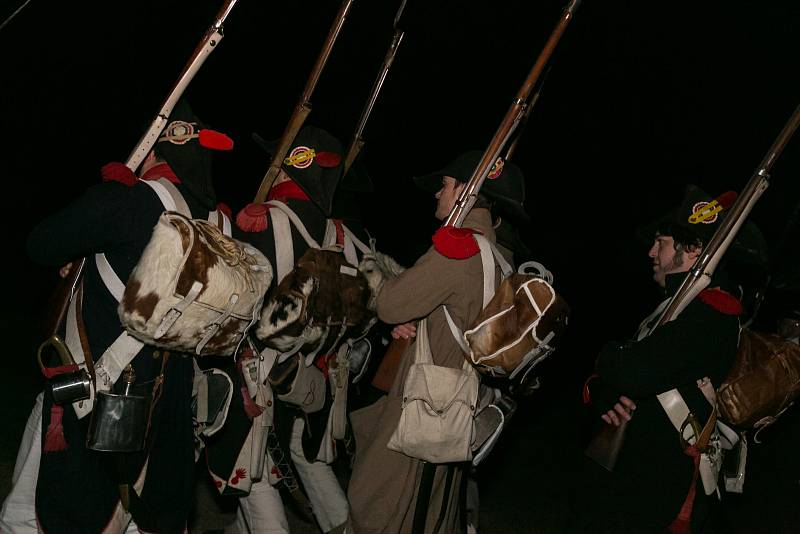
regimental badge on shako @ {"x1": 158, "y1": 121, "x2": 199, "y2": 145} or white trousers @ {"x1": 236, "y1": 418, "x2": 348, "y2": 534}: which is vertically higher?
regimental badge on shako @ {"x1": 158, "y1": 121, "x2": 199, "y2": 145}

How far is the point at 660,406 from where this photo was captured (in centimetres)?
308

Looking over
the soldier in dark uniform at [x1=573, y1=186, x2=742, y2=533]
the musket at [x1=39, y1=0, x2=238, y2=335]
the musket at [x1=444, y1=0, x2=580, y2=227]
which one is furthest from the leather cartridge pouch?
the soldier in dark uniform at [x1=573, y1=186, x2=742, y2=533]

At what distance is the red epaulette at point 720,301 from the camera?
2982mm

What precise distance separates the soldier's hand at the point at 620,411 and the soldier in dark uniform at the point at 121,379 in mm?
1757

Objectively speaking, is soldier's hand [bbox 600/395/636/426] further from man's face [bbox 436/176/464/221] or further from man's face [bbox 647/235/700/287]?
man's face [bbox 436/176/464/221]

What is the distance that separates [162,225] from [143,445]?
33.3 inches

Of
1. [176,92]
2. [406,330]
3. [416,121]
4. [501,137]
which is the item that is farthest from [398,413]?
[416,121]

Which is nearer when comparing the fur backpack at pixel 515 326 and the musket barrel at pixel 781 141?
the fur backpack at pixel 515 326

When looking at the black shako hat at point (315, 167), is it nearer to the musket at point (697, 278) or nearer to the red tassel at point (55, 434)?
the red tassel at point (55, 434)

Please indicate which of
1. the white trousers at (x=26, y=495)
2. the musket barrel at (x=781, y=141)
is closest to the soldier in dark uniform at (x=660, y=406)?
the musket barrel at (x=781, y=141)

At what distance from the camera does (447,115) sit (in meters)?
7.91

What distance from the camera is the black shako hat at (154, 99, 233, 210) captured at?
2750 mm

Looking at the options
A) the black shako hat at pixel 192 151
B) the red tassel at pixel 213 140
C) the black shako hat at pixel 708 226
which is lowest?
the black shako hat at pixel 192 151

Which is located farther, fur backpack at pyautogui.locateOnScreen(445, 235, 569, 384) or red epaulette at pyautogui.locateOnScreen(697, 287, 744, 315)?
red epaulette at pyautogui.locateOnScreen(697, 287, 744, 315)
